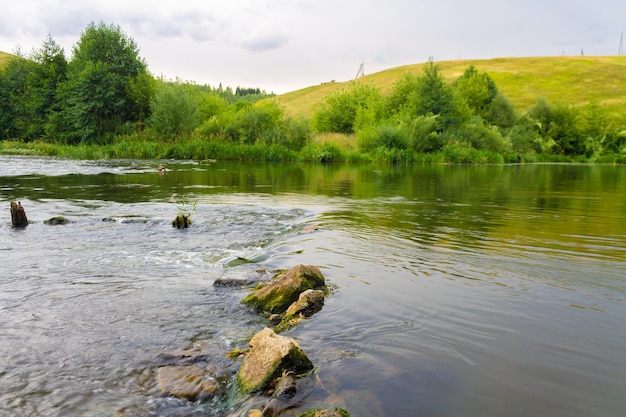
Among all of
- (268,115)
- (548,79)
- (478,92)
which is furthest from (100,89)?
(548,79)

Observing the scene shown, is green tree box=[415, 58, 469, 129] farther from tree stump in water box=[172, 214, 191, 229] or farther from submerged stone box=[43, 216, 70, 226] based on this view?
submerged stone box=[43, 216, 70, 226]

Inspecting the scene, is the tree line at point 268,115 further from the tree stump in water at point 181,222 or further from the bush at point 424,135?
the tree stump in water at point 181,222

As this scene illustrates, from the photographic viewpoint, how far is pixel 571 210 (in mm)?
16438

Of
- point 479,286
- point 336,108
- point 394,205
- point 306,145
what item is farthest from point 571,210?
point 336,108

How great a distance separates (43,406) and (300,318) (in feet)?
10.1

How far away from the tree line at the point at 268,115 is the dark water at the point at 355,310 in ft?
129

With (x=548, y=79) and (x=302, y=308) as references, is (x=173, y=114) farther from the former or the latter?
(x=548, y=79)

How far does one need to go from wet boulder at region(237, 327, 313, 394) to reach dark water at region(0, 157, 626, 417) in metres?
0.30

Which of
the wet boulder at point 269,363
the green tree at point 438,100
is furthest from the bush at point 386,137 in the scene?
the wet boulder at point 269,363

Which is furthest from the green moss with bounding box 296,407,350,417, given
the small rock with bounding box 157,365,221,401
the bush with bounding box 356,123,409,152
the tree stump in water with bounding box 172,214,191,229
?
the bush with bounding box 356,123,409,152

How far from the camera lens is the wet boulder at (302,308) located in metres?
6.15

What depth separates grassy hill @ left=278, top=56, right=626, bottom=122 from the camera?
314 feet

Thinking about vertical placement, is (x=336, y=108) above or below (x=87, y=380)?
above

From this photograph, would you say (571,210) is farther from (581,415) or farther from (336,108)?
(336,108)
